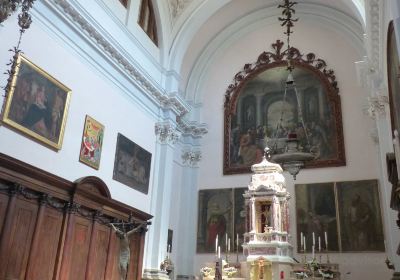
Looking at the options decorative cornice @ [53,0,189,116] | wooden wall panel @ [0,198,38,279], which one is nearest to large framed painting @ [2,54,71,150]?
wooden wall panel @ [0,198,38,279]

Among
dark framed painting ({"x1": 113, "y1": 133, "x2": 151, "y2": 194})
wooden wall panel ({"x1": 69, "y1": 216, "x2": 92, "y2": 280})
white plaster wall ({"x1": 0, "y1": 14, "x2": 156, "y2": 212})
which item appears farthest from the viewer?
dark framed painting ({"x1": 113, "y1": 133, "x2": 151, "y2": 194})

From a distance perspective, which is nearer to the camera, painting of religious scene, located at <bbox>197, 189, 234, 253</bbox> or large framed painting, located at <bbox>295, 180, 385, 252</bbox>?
large framed painting, located at <bbox>295, 180, 385, 252</bbox>

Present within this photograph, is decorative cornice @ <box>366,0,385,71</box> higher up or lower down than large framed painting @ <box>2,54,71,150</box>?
higher up

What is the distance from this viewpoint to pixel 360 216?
11.8m

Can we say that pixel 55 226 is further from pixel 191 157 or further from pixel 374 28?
pixel 191 157

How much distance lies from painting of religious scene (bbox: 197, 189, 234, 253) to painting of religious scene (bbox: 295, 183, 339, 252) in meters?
2.22

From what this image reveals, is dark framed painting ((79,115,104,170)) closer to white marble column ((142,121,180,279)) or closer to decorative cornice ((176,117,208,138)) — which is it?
white marble column ((142,121,180,279))

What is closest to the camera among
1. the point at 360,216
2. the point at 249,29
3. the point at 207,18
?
the point at 360,216

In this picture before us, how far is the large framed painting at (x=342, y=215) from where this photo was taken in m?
11.6

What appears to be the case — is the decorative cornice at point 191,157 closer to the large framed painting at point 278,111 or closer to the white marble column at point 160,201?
the large framed painting at point 278,111

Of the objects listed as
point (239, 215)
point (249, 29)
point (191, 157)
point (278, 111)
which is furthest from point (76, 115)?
point (249, 29)

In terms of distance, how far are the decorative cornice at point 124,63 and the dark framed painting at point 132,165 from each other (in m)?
1.73

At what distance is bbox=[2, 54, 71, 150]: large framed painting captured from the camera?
7.25m

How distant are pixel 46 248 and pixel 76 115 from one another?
2.85 metres
